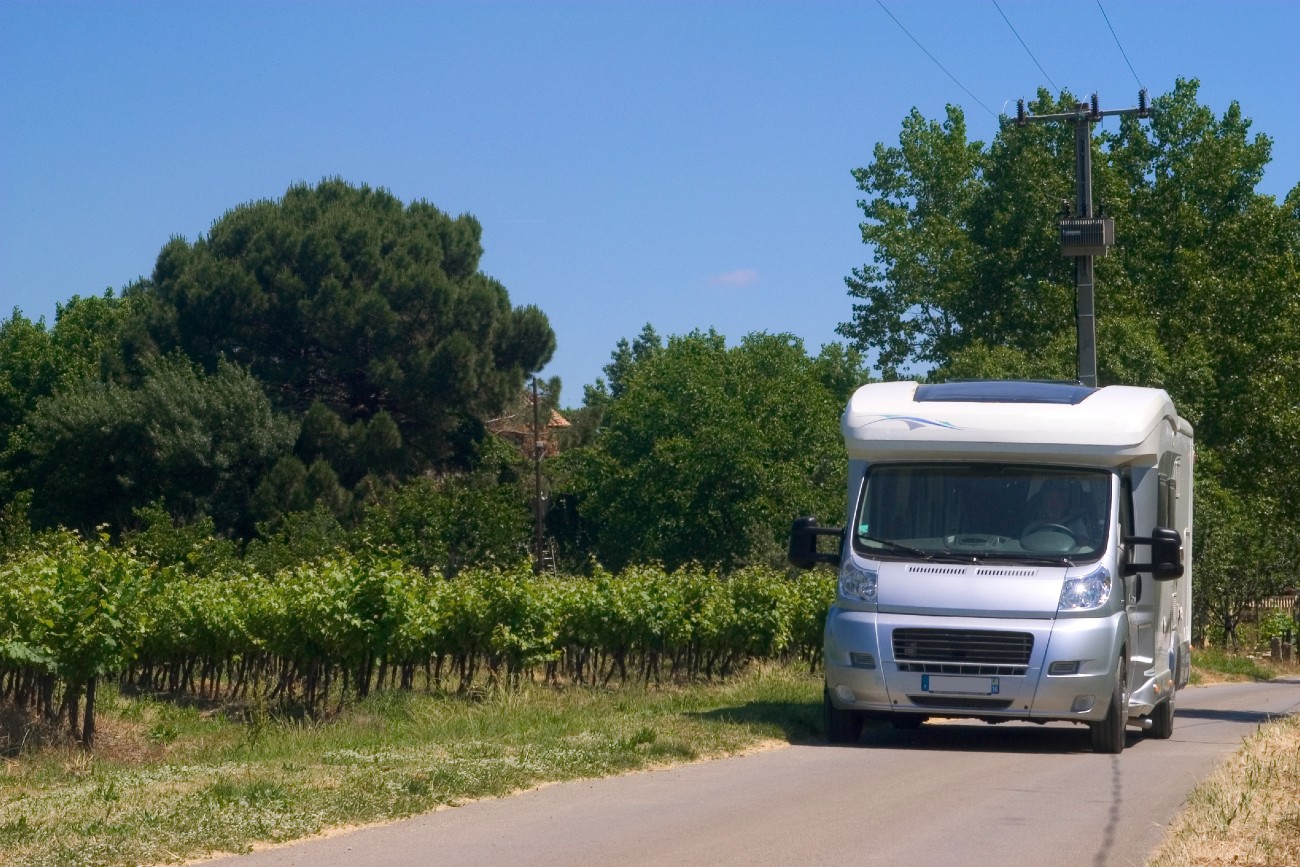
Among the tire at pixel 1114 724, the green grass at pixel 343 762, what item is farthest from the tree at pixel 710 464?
the tire at pixel 1114 724

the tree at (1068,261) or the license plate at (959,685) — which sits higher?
the tree at (1068,261)

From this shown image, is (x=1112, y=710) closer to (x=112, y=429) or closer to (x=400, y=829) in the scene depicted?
(x=400, y=829)

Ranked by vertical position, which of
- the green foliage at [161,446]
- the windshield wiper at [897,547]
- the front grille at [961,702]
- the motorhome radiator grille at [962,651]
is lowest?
the front grille at [961,702]

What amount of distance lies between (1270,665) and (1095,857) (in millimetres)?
36502

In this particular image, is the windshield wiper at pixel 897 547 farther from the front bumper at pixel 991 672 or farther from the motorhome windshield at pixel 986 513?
the front bumper at pixel 991 672

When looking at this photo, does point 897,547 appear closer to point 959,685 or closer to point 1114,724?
point 959,685

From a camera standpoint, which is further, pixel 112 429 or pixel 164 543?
pixel 112 429

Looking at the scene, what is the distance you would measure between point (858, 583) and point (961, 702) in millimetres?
1216

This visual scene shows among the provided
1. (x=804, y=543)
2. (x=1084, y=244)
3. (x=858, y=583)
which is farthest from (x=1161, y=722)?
(x=1084, y=244)

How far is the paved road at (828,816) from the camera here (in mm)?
7547

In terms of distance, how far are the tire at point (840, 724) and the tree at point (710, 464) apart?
36881 millimetres

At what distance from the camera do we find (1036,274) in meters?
53.7

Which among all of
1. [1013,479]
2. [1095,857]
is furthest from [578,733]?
[1095,857]

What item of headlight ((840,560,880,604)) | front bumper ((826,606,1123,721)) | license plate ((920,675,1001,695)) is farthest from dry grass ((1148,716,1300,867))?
headlight ((840,560,880,604))
